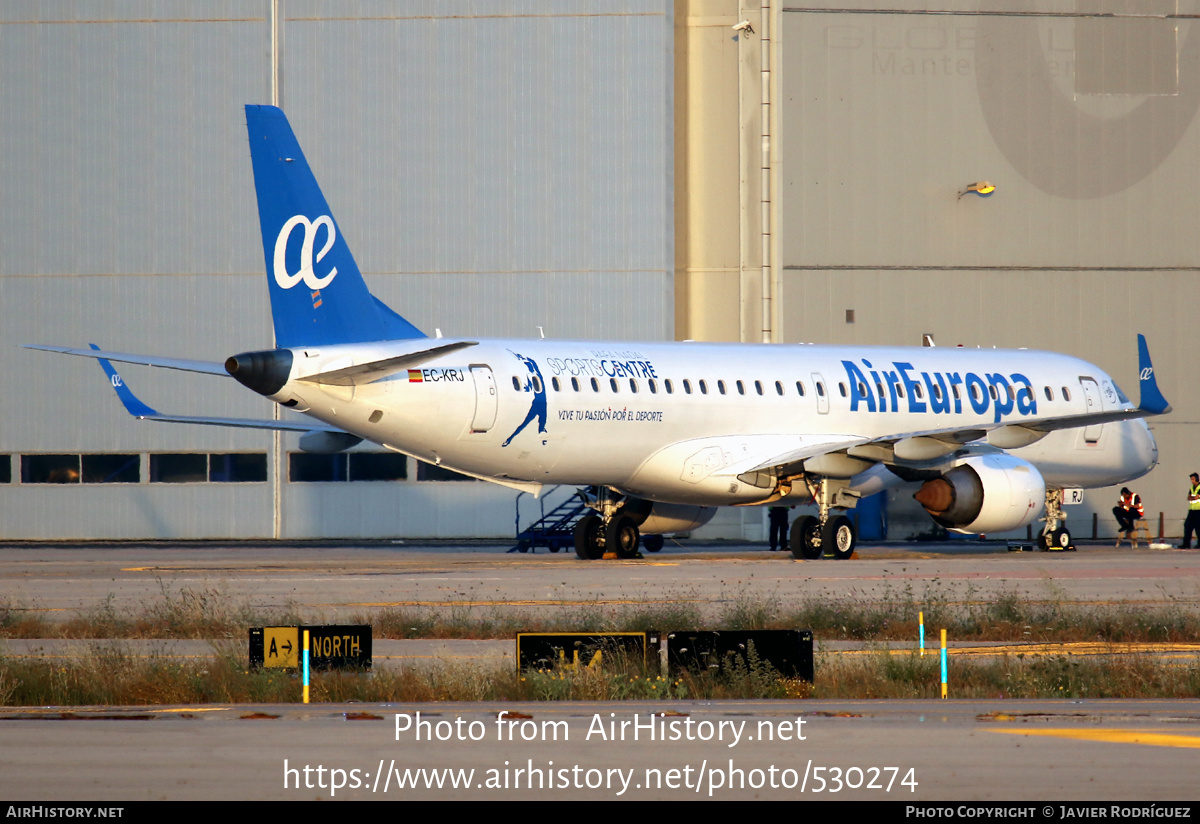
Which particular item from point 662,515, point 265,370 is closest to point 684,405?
point 662,515

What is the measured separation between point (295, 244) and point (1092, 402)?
63.6 feet

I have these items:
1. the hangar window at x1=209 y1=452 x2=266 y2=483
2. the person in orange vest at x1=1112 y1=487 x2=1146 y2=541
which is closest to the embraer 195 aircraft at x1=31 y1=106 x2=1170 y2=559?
the person in orange vest at x1=1112 y1=487 x2=1146 y2=541

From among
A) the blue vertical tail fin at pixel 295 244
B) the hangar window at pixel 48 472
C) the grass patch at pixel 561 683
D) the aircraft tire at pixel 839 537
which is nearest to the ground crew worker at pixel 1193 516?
the aircraft tire at pixel 839 537

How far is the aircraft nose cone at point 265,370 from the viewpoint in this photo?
23422 mm

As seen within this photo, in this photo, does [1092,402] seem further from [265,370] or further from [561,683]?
[561,683]

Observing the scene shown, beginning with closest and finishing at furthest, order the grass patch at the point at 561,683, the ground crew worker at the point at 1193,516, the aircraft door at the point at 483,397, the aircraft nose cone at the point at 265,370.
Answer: the grass patch at the point at 561,683, the aircraft nose cone at the point at 265,370, the aircraft door at the point at 483,397, the ground crew worker at the point at 1193,516

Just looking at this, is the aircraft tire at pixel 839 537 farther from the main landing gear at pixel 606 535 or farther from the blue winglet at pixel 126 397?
the blue winglet at pixel 126 397

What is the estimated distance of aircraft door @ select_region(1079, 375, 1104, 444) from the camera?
3447cm

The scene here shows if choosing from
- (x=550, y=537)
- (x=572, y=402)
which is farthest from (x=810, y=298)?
(x=572, y=402)

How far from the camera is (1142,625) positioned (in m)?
16.1

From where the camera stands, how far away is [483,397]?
84.9ft

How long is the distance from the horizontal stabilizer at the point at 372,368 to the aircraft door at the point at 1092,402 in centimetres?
1654

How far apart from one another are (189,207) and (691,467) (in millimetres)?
19503

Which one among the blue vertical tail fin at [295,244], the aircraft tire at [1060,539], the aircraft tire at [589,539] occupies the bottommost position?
the aircraft tire at [1060,539]
